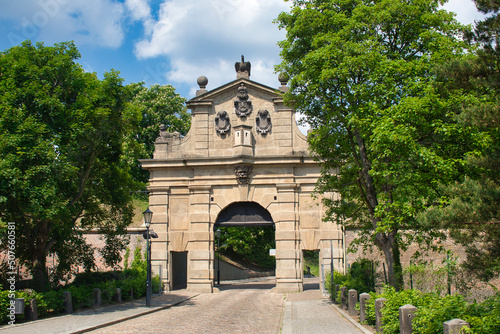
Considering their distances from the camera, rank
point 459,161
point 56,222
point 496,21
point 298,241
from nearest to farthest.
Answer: point 496,21 < point 459,161 < point 56,222 < point 298,241

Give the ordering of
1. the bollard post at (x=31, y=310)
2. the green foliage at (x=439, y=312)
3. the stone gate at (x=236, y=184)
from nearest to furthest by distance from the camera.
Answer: the green foliage at (x=439, y=312) → the bollard post at (x=31, y=310) → the stone gate at (x=236, y=184)

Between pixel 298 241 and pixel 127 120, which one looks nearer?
pixel 127 120

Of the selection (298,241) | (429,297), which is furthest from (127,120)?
(429,297)

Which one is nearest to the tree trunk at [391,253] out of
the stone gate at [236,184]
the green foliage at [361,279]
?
the green foliage at [361,279]

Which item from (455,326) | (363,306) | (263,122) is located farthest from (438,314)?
(263,122)

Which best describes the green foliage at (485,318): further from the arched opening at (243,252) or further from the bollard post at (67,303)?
the arched opening at (243,252)

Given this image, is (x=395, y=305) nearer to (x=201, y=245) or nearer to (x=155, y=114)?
(x=201, y=245)

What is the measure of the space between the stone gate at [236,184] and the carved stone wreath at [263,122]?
5 cm

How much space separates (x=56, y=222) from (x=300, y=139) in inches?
556

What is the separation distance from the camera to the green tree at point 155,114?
139ft

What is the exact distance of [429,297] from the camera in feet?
32.4

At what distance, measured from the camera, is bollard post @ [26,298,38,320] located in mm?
13906

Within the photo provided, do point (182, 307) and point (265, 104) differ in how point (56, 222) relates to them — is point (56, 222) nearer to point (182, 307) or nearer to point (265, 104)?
point (182, 307)

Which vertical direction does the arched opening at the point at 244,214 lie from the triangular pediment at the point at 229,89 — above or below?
below
